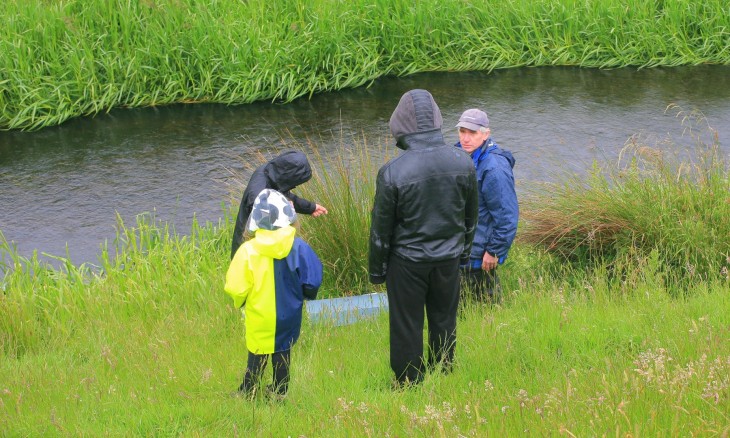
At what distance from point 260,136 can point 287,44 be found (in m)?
1.94

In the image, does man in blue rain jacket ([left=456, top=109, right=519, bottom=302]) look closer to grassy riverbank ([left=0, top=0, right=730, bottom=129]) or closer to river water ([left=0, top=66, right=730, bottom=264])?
river water ([left=0, top=66, right=730, bottom=264])

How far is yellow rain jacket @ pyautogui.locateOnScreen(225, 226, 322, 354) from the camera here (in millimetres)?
4656

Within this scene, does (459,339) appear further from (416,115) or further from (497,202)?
(416,115)

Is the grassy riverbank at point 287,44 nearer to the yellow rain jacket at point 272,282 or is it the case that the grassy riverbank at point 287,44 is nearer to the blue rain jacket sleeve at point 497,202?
the blue rain jacket sleeve at point 497,202

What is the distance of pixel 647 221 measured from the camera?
6.82 m

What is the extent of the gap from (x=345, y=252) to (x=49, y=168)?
5547 millimetres

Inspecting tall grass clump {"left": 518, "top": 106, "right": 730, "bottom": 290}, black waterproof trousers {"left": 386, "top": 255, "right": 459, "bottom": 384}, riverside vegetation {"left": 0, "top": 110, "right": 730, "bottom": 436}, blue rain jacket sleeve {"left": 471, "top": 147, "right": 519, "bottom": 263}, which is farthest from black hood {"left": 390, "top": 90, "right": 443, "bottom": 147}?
tall grass clump {"left": 518, "top": 106, "right": 730, "bottom": 290}

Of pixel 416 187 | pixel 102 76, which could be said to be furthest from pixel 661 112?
pixel 416 187

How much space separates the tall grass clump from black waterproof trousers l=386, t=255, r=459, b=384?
1.99 m

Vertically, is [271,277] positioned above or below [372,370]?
above

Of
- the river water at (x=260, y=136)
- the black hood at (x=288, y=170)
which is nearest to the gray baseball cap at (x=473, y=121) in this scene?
the black hood at (x=288, y=170)

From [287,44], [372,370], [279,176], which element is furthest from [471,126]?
[287,44]

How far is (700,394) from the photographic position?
383 cm

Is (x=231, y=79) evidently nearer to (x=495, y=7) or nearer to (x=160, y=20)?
(x=160, y=20)
